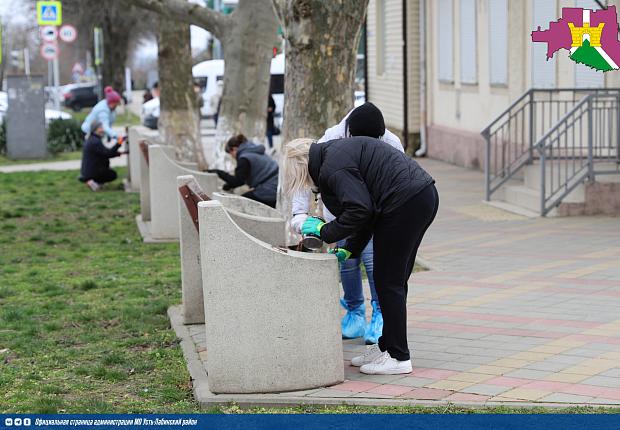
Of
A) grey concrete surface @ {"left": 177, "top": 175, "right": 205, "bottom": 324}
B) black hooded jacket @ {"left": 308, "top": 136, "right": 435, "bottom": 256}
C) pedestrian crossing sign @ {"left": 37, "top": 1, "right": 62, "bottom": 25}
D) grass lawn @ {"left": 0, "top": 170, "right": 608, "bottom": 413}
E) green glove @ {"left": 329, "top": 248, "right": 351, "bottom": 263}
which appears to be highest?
pedestrian crossing sign @ {"left": 37, "top": 1, "right": 62, "bottom": 25}

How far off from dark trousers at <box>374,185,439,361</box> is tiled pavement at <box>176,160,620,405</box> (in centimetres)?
23

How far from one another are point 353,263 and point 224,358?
4.68ft

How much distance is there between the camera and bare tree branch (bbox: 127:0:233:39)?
17.2 meters

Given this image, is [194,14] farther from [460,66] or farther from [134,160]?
[460,66]

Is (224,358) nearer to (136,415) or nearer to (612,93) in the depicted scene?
(136,415)

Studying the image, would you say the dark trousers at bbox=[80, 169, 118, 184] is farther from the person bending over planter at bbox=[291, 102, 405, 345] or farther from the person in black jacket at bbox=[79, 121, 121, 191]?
the person bending over planter at bbox=[291, 102, 405, 345]

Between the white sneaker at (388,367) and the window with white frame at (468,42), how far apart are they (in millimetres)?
14579

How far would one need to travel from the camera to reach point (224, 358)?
6.25 metres

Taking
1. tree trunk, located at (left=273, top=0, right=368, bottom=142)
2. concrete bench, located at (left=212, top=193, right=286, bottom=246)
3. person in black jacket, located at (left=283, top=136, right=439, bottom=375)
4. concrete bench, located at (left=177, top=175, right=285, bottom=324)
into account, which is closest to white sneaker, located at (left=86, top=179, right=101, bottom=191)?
tree trunk, located at (left=273, top=0, right=368, bottom=142)

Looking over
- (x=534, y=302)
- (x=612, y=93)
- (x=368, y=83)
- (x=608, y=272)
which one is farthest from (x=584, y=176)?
(x=368, y=83)

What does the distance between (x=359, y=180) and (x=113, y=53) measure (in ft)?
135

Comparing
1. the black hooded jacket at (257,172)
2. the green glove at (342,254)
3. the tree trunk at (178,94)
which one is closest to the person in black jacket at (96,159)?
the tree trunk at (178,94)

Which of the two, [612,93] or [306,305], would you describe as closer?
[306,305]

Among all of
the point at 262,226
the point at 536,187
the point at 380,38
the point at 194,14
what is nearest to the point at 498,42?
the point at 194,14
